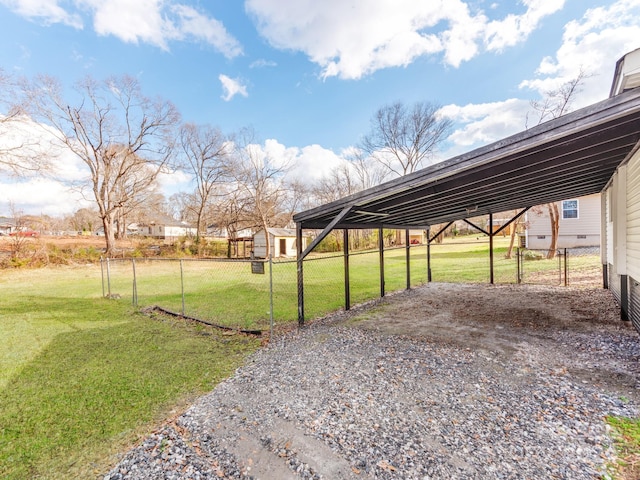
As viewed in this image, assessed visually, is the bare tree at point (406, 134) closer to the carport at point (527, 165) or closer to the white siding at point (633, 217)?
the carport at point (527, 165)

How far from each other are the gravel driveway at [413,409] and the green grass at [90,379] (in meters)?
0.44

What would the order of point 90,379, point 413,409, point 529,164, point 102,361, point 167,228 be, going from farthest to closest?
point 167,228 < point 102,361 < point 529,164 < point 90,379 < point 413,409

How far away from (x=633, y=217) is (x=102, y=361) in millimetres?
8285

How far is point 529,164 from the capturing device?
12.5 ft

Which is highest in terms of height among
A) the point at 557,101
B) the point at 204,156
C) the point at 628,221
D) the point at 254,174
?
the point at 204,156

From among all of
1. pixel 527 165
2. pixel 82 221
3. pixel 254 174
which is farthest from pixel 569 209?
pixel 82 221

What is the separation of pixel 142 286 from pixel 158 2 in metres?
9.36

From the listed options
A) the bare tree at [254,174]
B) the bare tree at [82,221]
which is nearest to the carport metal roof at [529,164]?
the bare tree at [254,174]

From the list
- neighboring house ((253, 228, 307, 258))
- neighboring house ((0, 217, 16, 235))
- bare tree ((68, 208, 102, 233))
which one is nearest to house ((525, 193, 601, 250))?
neighboring house ((253, 228, 307, 258))

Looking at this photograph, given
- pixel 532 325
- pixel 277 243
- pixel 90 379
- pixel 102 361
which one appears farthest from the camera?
pixel 277 243

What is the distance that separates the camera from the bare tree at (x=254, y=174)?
77.9 feet

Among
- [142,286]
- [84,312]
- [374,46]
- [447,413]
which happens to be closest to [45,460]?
[447,413]

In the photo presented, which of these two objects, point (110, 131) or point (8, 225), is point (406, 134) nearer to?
point (110, 131)

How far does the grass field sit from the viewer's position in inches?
94.0
